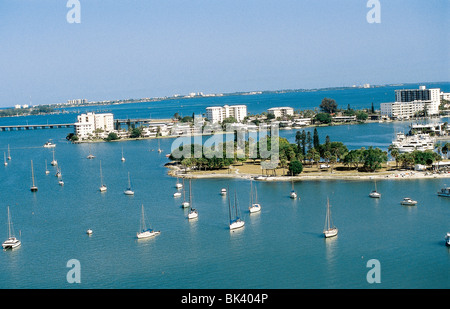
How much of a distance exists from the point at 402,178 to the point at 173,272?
781 cm

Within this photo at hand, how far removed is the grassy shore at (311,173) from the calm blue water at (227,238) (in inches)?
18.9

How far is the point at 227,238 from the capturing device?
8.70 meters

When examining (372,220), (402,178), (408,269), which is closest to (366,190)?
(402,178)

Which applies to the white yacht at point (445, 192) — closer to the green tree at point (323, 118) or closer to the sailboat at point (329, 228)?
the sailboat at point (329, 228)

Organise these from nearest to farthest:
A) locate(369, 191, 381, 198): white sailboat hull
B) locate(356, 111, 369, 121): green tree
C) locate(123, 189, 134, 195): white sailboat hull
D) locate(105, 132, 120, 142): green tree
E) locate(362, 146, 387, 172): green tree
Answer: locate(369, 191, 381, 198): white sailboat hull < locate(123, 189, 134, 195): white sailboat hull < locate(362, 146, 387, 172): green tree < locate(105, 132, 120, 142): green tree < locate(356, 111, 369, 121): green tree

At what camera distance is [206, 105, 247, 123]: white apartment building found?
33.3 metres

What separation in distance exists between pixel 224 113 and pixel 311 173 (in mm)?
20259

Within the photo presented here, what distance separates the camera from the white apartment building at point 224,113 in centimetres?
3328

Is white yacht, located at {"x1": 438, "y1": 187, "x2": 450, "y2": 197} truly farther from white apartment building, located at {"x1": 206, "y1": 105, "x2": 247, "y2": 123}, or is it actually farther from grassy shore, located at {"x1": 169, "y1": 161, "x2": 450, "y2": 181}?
white apartment building, located at {"x1": 206, "y1": 105, "x2": 247, "y2": 123}

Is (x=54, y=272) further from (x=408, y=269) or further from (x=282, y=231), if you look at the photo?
(x=408, y=269)

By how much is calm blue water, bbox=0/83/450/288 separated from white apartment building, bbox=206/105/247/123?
19.4m

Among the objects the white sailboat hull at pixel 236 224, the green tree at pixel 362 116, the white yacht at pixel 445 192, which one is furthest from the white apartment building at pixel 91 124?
the white yacht at pixel 445 192

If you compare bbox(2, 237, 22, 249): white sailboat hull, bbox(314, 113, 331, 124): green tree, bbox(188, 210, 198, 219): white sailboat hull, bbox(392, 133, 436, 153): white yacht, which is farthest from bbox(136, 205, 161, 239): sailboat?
bbox(314, 113, 331, 124): green tree

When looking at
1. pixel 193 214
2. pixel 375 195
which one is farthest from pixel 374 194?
pixel 193 214
